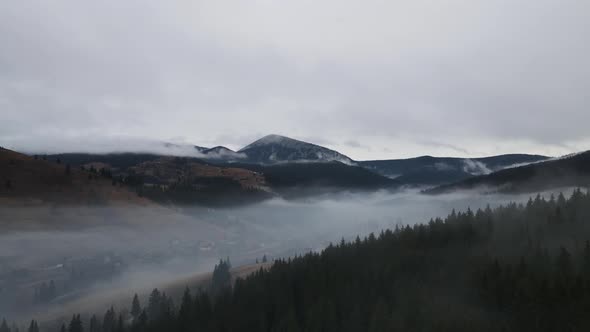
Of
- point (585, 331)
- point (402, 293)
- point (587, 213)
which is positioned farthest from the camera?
point (587, 213)

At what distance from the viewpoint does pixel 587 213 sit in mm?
194375

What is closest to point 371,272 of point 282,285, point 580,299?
point 282,285

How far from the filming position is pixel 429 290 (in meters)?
156

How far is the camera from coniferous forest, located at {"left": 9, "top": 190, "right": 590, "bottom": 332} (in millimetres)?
130625

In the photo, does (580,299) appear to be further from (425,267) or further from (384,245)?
(384,245)

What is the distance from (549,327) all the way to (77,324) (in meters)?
154

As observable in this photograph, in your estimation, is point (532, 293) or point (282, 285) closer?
point (532, 293)

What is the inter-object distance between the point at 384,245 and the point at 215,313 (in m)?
72.2

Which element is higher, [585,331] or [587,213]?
[587,213]

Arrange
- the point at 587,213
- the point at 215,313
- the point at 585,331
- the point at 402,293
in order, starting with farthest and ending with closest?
the point at 587,213
the point at 215,313
the point at 402,293
the point at 585,331

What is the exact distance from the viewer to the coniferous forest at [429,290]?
5143 inches

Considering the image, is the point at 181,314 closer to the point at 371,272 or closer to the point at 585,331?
the point at 371,272

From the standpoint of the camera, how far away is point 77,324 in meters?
181

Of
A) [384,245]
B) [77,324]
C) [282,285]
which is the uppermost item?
[384,245]
